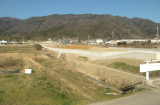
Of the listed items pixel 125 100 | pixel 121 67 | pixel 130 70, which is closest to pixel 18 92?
pixel 125 100

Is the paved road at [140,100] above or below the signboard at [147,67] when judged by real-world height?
below

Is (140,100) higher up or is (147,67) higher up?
(147,67)

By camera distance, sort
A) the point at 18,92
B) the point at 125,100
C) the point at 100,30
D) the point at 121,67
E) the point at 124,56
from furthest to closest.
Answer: the point at 100,30 → the point at 124,56 → the point at 121,67 → the point at 18,92 → the point at 125,100

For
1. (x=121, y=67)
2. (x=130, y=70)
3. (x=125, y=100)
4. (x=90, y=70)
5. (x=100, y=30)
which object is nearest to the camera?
(x=125, y=100)

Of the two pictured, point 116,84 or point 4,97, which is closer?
point 4,97

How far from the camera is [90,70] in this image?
21734 mm

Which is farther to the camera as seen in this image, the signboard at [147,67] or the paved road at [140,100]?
the signboard at [147,67]

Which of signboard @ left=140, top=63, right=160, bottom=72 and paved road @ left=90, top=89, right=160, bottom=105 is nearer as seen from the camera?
paved road @ left=90, top=89, right=160, bottom=105

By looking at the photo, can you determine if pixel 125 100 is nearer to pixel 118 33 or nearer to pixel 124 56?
pixel 124 56

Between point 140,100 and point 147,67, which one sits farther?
point 147,67

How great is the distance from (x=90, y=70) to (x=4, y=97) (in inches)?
595

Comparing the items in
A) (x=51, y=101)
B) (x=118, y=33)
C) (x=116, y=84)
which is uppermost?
(x=118, y=33)

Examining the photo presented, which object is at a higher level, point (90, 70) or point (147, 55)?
point (147, 55)

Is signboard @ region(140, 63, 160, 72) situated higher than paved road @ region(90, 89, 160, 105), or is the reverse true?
signboard @ region(140, 63, 160, 72)
